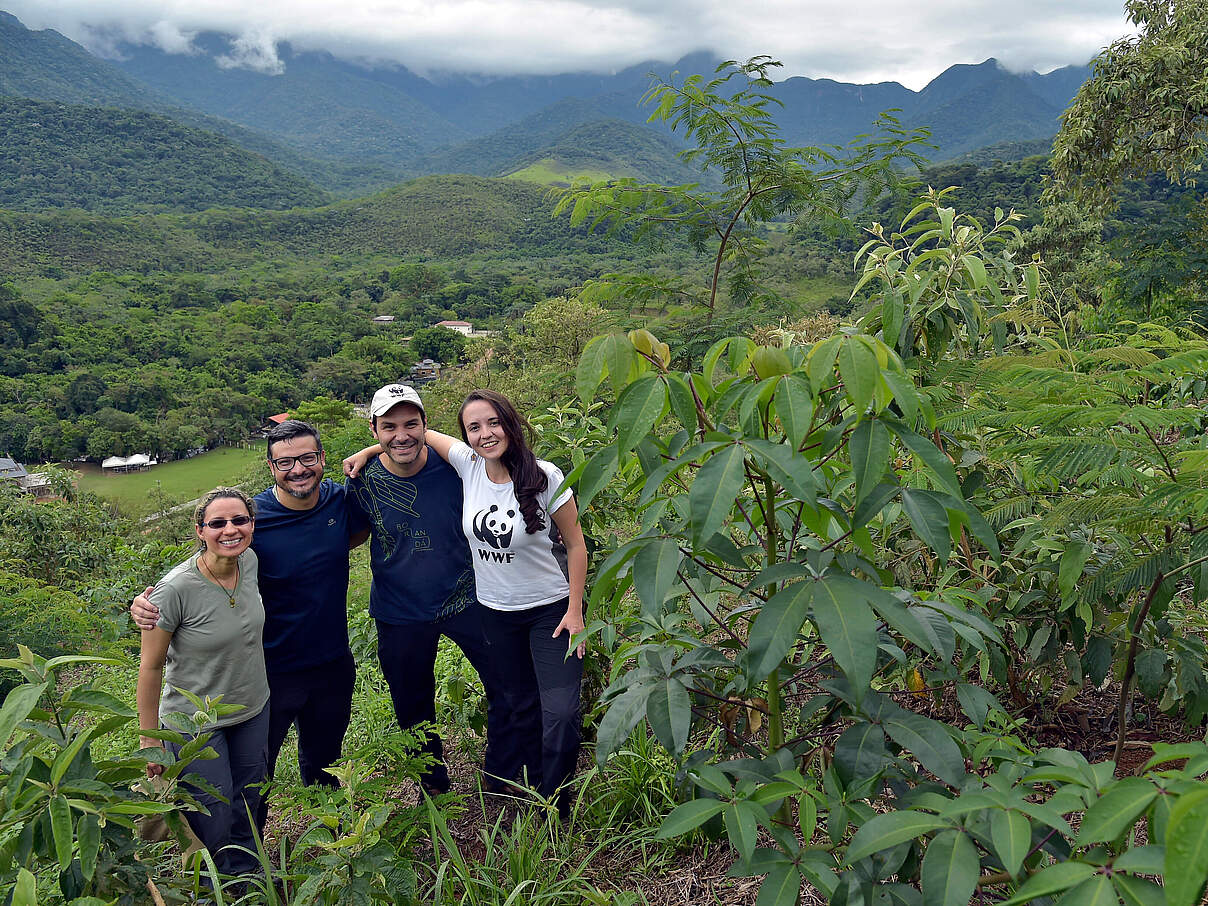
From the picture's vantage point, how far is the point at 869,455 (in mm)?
984

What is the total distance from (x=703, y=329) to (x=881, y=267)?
1945mm

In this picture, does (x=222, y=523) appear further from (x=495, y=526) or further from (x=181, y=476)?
(x=181, y=476)

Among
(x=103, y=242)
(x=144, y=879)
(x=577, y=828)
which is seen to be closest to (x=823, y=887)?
(x=144, y=879)

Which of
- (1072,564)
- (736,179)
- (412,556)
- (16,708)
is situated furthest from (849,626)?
(736,179)

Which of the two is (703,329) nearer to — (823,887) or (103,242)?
(823,887)

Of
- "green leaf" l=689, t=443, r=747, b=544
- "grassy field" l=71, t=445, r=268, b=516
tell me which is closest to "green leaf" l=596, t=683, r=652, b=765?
"green leaf" l=689, t=443, r=747, b=544

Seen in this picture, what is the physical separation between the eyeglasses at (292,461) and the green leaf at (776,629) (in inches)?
69.3

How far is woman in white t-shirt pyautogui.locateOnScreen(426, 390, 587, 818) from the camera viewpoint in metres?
2.38

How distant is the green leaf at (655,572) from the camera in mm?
983

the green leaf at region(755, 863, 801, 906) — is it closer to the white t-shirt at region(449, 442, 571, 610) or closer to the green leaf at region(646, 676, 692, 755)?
the green leaf at region(646, 676, 692, 755)

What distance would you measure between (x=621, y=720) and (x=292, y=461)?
1.55 meters

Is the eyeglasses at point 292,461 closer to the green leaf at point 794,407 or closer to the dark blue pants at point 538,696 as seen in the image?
the dark blue pants at point 538,696

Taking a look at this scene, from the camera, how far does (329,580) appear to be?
2391 mm

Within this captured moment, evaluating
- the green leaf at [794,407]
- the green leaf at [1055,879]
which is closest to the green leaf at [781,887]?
the green leaf at [1055,879]
